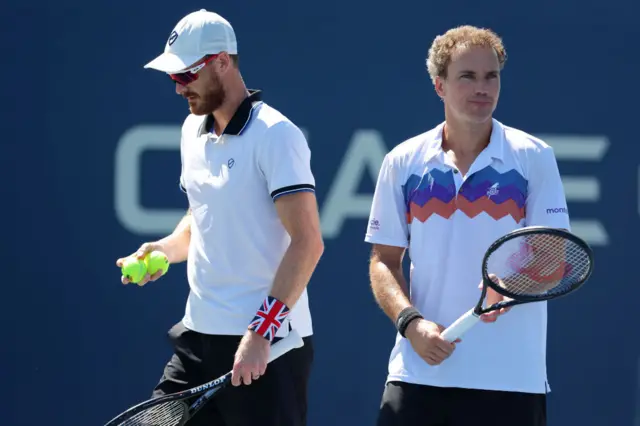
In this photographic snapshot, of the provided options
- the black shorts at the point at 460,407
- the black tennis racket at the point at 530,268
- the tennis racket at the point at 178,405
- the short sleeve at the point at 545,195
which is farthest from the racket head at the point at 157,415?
the short sleeve at the point at 545,195

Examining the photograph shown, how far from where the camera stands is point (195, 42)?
10.8 ft

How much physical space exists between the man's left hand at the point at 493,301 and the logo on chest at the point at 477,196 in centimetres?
21

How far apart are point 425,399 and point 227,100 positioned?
3.40ft

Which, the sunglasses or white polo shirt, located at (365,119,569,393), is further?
the sunglasses

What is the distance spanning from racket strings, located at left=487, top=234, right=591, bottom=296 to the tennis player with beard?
0.56m

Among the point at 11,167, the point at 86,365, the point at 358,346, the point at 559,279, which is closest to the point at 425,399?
the point at 559,279

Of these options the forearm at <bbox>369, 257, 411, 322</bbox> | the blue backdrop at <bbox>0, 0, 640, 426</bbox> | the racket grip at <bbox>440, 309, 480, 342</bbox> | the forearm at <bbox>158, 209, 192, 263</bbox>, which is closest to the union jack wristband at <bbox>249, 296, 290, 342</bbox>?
the forearm at <bbox>369, 257, 411, 322</bbox>

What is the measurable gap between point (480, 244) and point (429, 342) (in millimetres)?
304

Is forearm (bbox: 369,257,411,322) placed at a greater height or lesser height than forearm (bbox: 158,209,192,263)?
lesser

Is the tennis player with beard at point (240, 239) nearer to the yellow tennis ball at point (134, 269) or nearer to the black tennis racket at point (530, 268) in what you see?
the yellow tennis ball at point (134, 269)

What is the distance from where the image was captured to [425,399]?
3.07 metres

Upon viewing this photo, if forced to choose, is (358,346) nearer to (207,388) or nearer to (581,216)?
(581,216)

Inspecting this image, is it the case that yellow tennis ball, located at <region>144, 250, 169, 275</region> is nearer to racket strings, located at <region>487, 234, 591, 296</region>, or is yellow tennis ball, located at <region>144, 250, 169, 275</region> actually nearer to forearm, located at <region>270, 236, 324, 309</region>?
forearm, located at <region>270, 236, 324, 309</region>

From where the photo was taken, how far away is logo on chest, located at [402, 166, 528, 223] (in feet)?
9.96
